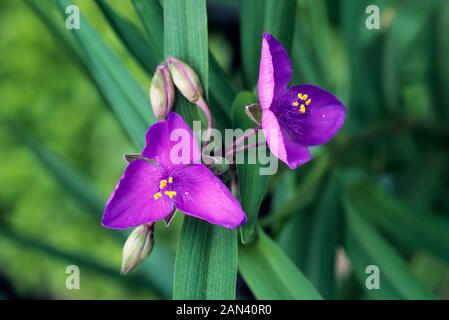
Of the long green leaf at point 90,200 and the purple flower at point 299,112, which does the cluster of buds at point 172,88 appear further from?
the long green leaf at point 90,200

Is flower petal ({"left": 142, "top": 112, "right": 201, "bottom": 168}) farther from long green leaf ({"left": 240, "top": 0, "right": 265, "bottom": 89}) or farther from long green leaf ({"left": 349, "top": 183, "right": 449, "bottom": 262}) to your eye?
long green leaf ({"left": 349, "top": 183, "right": 449, "bottom": 262})

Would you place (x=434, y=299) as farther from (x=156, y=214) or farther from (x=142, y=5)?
(x=142, y=5)

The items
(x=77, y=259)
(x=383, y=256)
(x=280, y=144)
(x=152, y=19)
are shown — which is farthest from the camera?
(x=77, y=259)

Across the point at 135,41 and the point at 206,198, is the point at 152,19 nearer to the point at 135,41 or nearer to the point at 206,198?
the point at 135,41

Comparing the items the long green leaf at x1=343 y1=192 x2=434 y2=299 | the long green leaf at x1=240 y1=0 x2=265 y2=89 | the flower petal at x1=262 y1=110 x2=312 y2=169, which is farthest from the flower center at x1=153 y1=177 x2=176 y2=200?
the long green leaf at x1=343 y1=192 x2=434 y2=299

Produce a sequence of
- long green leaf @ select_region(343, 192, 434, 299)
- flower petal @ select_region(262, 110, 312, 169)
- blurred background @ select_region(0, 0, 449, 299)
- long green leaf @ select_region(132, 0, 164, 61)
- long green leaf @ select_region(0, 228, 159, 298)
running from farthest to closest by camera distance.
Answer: long green leaf @ select_region(0, 228, 159, 298)
blurred background @ select_region(0, 0, 449, 299)
long green leaf @ select_region(343, 192, 434, 299)
long green leaf @ select_region(132, 0, 164, 61)
flower petal @ select_region(262, 110, 312, 169)

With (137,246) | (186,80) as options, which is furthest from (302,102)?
(137,246)

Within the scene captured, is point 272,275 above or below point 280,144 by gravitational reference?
below

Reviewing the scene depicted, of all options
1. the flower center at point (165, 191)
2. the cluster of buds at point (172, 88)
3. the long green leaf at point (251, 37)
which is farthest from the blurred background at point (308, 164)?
the flower center at point (165, 191)
